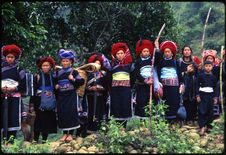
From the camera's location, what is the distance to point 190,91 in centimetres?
673

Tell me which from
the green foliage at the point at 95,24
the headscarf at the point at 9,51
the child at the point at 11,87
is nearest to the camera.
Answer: the child at the point at 11,87

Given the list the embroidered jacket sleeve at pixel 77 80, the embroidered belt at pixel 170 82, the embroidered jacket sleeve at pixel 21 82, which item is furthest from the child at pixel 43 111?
the embroidered belt at pixel 170 82

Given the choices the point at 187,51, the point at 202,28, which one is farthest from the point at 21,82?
the point at 202,28

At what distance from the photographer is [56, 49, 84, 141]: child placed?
542 centimetres

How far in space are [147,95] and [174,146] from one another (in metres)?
1.62

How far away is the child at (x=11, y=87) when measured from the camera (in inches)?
199

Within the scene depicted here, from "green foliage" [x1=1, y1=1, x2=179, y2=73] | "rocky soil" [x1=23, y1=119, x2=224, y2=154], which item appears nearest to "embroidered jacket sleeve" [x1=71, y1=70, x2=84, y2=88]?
"rocky soil" [x1=23, y1=119, x2=224, y2=154]

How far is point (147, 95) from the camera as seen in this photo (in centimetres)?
568

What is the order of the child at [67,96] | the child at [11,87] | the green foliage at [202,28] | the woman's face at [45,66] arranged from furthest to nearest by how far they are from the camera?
the green foliage at [202,28] < the woman's face at [45,66] < the child at [67,96] < the child at [11,87]

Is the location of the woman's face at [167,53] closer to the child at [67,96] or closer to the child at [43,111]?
the child at [67,96]

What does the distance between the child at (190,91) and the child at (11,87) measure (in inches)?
152

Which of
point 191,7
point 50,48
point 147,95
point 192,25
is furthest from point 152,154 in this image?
point 191,7

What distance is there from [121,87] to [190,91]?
6.83ft

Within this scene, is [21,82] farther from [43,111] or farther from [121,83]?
[121,83]
